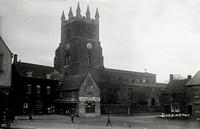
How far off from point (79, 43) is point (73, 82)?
2475 centimetres

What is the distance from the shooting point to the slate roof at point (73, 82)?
65.3 m

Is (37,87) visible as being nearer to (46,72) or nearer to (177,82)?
(46,72)

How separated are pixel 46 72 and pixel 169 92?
28308 mm

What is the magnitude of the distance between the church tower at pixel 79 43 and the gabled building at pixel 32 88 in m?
19.5

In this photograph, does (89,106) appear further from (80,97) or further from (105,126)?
(105,126)

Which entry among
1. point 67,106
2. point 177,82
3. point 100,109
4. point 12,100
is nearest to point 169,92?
point 177,82

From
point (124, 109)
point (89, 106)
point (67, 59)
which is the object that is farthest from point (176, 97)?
point (67, 59)

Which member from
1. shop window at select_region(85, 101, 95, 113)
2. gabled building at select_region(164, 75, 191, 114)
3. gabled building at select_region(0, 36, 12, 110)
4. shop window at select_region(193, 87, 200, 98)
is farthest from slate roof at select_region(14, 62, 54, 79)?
shop window at select_region(193, 87, 200, 98)

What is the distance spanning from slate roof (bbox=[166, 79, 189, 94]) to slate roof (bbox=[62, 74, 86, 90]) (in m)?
19.9

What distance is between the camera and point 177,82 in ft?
233

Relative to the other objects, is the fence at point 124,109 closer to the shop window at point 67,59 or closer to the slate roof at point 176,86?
the slate roof at point 176,86

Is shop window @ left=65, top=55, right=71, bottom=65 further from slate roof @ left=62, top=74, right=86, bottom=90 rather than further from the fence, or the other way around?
the fence

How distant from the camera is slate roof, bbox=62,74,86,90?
65.3 metres

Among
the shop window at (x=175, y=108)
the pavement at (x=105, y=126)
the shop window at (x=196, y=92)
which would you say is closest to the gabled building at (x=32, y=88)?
the pavement at (x=105, y=126)
